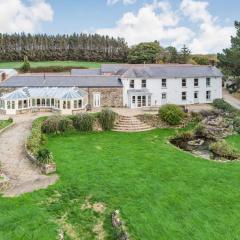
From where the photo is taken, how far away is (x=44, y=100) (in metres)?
43.4

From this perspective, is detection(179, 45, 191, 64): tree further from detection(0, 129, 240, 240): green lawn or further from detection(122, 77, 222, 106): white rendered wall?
detection(0, 129, 240, 240): green lawn

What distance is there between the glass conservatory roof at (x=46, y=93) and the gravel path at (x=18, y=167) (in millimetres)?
8702

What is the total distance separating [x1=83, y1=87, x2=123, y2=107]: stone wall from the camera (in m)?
45.3

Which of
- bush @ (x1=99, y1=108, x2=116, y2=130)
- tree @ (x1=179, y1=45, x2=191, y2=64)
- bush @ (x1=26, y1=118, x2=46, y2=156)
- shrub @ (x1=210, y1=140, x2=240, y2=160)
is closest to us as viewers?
bush @ (x1=26, y1=118, x2=46, y2=156)

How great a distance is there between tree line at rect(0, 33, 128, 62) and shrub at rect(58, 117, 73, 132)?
60703 millimetres

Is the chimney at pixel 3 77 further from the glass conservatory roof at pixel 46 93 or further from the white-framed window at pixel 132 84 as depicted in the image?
the white-framed window at pixel 132 84

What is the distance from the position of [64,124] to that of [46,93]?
9250 millimetres

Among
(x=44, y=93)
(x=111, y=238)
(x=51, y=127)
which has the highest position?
(x=44, y=93)

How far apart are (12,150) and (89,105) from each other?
1845 cm

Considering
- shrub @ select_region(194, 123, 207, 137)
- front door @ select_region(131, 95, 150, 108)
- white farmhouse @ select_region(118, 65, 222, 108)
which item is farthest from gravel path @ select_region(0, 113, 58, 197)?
white farmhouse @ select_region(118, 65, 222, 108)

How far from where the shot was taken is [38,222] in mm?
16641

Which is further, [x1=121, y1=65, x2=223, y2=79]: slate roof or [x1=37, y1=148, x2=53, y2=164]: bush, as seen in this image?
[x1=121, y1=65, x2=223, y2=79]: slate roof

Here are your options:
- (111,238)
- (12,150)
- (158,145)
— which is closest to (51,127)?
(12,150)

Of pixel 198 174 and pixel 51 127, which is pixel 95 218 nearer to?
pixel 198 174
